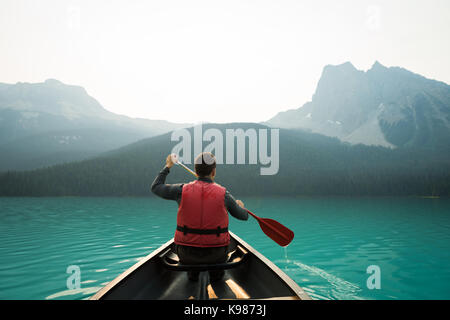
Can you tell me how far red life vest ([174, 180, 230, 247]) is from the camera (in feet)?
13.5

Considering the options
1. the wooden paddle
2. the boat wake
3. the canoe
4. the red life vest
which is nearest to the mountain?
the boat wake

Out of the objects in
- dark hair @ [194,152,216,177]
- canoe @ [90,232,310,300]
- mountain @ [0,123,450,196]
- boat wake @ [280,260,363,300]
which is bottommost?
mountain @ [0,123,450,196]

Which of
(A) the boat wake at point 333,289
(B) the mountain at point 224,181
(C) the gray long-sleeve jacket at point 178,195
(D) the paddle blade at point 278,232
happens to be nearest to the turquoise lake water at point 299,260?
(A) the boat wake at point 333,289

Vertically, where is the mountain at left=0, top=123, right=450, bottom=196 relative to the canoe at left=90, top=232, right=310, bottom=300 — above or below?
below

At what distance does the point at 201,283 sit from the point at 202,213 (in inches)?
43.2

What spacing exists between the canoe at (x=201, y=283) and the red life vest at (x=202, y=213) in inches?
20.2

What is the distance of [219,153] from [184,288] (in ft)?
476

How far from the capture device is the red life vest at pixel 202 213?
4.12 meters

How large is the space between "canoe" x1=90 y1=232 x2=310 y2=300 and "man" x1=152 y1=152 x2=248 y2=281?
0.85 feet

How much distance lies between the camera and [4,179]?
94.5m

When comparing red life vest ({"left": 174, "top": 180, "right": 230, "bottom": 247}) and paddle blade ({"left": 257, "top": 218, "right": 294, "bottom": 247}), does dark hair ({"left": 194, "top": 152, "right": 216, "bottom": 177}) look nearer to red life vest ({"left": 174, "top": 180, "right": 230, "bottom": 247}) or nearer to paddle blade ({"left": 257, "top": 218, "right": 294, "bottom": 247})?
red life vest ({"left": 174, "top": 180, "right": 230, "bottom": 247})

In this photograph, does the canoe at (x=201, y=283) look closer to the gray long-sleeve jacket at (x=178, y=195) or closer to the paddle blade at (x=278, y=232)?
the paddle blade at (x=278, y=232)

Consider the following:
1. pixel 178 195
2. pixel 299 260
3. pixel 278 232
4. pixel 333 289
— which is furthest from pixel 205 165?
pixel 299 260
